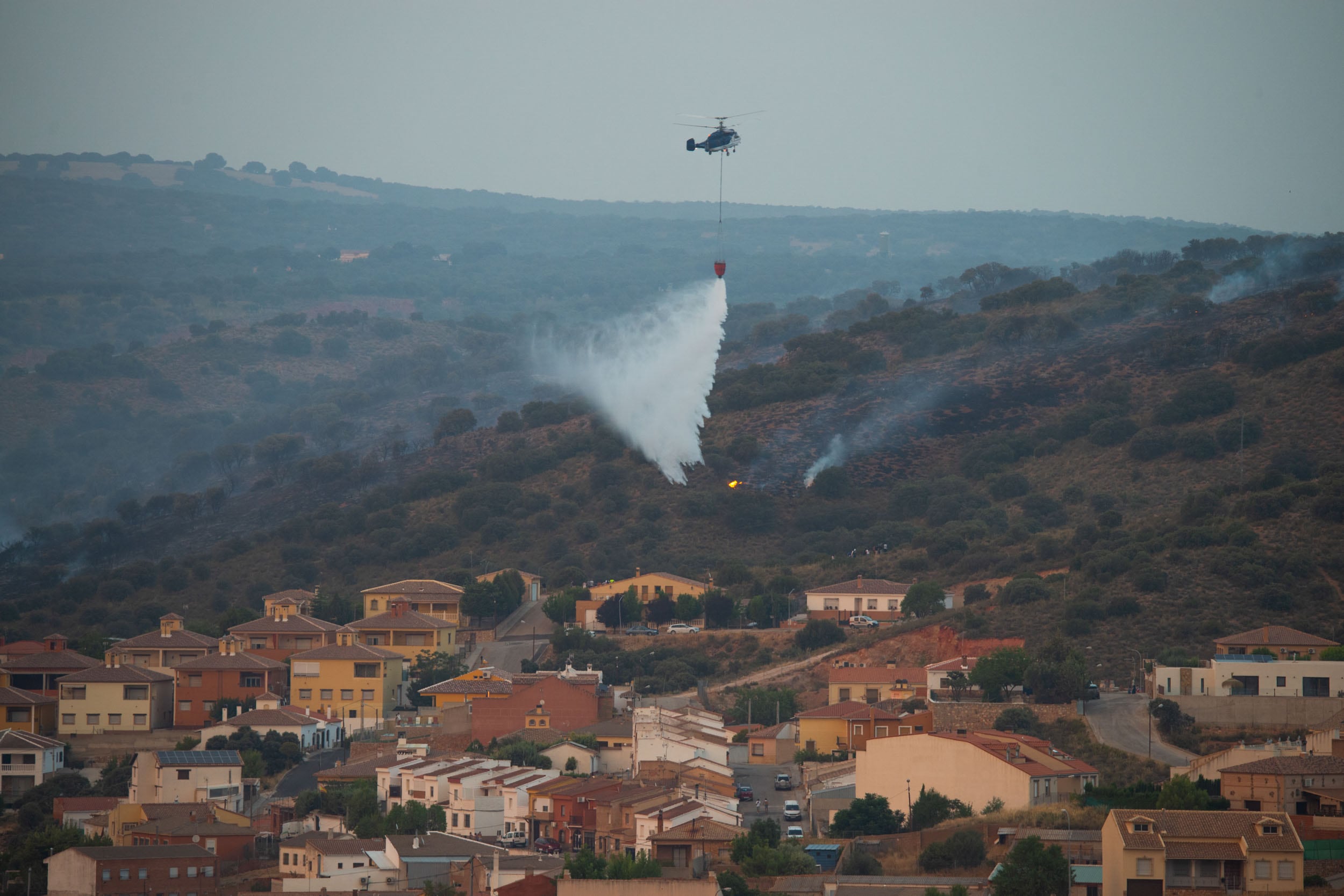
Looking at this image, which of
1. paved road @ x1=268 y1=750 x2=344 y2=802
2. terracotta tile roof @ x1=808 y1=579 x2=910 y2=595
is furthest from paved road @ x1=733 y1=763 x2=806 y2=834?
terracotta tile roof @ x1=808 y1=579 x2=910 y2=595

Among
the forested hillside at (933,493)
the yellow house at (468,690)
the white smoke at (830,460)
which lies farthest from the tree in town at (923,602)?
the white smoke at (830,460)

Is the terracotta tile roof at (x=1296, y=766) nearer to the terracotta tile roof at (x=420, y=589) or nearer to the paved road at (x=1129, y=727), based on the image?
the paved road at (x=1129, y=727)

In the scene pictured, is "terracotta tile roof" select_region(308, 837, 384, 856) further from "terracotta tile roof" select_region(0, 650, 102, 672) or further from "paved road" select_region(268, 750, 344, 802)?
"terracotta tile roof" select_region(0, 650, 102, 672)

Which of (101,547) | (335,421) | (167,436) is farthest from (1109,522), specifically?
(167,436)

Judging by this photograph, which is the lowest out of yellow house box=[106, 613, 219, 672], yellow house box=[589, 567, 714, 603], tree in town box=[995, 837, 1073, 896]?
tree in town box=[995, 837, 1073, 896]

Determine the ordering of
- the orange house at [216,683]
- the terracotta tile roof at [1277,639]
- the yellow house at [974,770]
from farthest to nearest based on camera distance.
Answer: the orange house at [216,683]
the terracotta tile roof at [1277,639]
the yellow house at [974,770]

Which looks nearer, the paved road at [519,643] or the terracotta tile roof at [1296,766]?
the terracotta tile roof at [1296,766]
